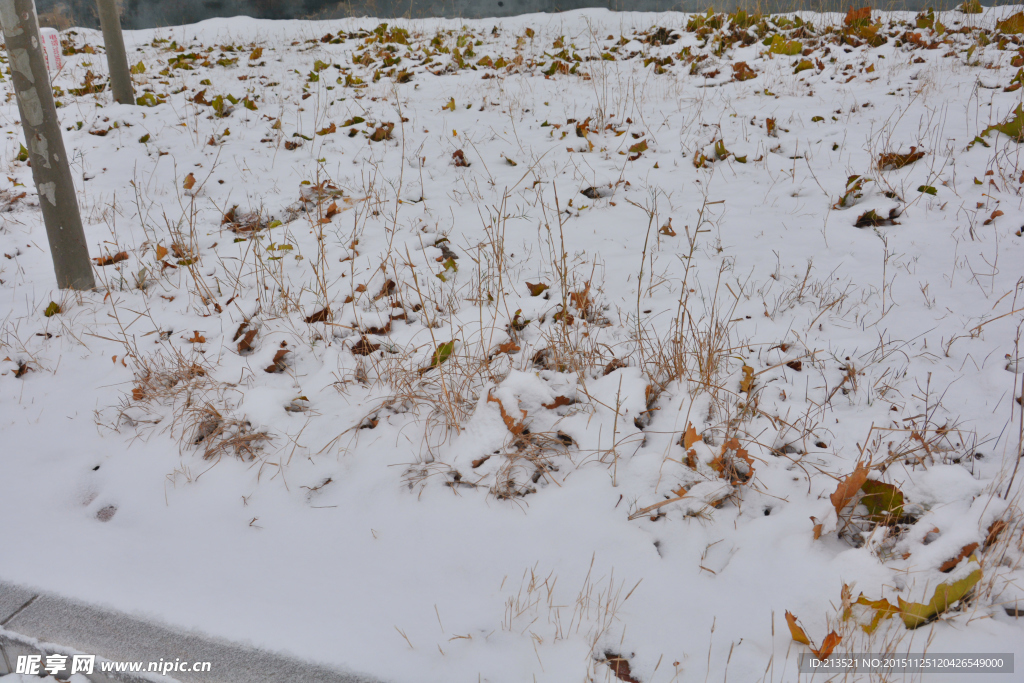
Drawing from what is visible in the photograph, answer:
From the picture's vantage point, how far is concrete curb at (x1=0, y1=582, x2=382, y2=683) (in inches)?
51.9

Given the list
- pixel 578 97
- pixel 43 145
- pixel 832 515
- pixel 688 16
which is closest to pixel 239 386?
pixel 43 145

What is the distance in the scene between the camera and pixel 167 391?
A: 6.97 ft

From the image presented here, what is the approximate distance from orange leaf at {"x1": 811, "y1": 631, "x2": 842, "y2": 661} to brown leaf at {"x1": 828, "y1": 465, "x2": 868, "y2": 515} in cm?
37

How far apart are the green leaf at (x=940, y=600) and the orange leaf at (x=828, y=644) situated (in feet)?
0.58

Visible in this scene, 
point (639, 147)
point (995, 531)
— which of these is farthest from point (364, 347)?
point (639, 147)

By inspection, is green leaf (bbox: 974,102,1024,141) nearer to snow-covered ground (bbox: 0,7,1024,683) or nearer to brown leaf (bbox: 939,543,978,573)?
snow-covered ground (bbox: 0,7,1024,683)

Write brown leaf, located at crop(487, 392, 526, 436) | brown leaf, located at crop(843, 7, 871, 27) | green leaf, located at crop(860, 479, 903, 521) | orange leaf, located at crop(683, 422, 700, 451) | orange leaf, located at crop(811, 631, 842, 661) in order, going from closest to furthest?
orange leaf, located at crop(811, 631, 842, 661) → green leaf, located at crop(860, 479, 903, 521) → orange leaf, located at crop(683, 422, 700, 451) → brown leaf, located at crop(487, 392, 526, 436) → brown leaf, located at crop(843, 7, 871, 27)

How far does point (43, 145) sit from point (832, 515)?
3471 mm

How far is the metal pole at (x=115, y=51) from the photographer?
5.14 m

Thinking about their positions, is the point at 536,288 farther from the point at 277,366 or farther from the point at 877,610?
the point at 877,610

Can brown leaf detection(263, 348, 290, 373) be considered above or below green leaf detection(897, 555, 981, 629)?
above

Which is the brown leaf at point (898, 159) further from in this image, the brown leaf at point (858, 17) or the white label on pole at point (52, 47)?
the white label on pole at point (52, 47)

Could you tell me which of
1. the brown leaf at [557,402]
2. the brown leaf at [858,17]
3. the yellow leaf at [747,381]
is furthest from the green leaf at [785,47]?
the brown leaf at [557,402]

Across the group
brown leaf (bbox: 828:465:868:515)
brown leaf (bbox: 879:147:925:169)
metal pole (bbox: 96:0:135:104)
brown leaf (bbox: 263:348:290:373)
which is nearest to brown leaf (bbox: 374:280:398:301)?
brown leaf (bbox: 263:348:290:373)
